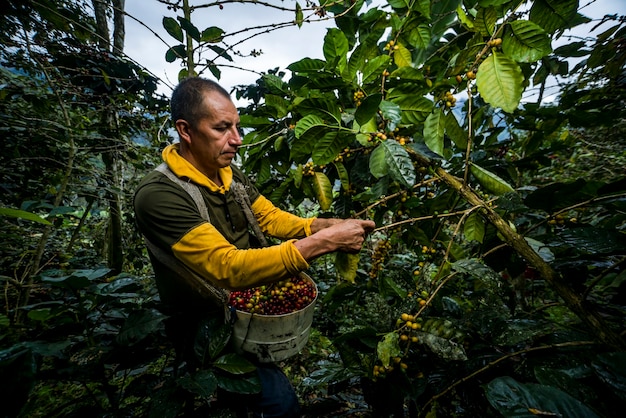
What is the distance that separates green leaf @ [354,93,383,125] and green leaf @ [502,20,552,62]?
1.32 feet

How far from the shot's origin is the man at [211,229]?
1.27 meters

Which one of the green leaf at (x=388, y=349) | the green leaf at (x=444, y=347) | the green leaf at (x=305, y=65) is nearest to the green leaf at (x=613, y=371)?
the green leaf at (x=444, y=347)

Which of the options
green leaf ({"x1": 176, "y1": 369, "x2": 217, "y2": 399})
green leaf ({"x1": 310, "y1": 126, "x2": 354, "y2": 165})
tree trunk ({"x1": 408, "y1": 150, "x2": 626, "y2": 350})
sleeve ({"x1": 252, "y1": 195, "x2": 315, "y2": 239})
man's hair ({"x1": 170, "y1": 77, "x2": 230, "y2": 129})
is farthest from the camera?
sleeve ({"x1": 252, "y1": 195, "x2": 315, "y2": 239})

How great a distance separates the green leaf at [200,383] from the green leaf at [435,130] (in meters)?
1.21

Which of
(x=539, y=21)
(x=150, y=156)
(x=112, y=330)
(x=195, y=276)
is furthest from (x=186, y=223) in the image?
(x=150, y=156)

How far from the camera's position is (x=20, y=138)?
2543mm

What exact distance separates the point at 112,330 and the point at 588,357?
207 centimetres

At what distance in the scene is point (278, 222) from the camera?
1.99 meters

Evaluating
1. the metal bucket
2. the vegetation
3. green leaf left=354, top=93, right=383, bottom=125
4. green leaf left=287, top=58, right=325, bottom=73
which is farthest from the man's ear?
green leaf left=354, top=93, right=383, bottom=125

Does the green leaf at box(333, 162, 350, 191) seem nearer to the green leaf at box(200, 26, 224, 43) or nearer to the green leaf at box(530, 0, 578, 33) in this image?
the green leaf at box(530, 0, 578, 33)

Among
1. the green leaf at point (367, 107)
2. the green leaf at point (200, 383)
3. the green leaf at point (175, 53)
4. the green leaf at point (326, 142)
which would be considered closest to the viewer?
the green leaf at point (367, 107)

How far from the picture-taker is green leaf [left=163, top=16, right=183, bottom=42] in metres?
1.56

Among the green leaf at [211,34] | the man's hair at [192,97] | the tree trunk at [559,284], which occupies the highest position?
the green leaf at [211,34]

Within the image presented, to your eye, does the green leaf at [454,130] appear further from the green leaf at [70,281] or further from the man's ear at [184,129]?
the green leaf at [70,281]
